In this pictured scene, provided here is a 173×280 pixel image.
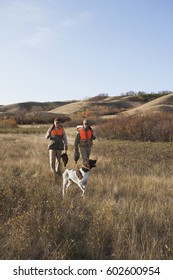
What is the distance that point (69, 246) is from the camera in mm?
4789

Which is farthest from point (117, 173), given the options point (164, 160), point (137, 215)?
point (137, 215)

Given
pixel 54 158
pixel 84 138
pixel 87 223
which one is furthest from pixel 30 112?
pixel 87 223

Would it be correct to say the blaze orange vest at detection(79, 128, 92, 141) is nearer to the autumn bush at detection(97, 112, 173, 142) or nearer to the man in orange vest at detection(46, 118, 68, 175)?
the man in orange vest at detection(46, 118, 68, 175)

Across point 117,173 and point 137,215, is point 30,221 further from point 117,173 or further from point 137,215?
point 117,173

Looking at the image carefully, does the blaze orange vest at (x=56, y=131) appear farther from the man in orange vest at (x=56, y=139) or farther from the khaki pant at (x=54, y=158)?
the khaki pant at (x=54, y=158)

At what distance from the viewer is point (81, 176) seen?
7.99 metres

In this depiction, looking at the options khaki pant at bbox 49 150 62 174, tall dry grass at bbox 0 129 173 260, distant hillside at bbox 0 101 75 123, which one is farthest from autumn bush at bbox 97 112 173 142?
distant hillside at bbox 0 101 75 123

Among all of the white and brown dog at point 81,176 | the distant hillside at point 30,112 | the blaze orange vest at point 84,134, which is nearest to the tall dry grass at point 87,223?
the white and brown dog at point 81,176

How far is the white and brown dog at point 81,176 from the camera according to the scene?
7820mm

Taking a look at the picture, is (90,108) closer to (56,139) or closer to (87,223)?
(56,139)

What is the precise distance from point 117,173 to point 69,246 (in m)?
6.37

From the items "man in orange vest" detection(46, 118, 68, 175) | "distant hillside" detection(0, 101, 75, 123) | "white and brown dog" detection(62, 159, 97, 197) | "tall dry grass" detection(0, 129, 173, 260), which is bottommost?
"tall dry grass" detection(0, 129, 173, 260)

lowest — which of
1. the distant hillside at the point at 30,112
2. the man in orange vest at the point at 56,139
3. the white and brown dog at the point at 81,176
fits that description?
the white and brown dog at the point at 81,176

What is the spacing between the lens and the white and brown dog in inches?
308
